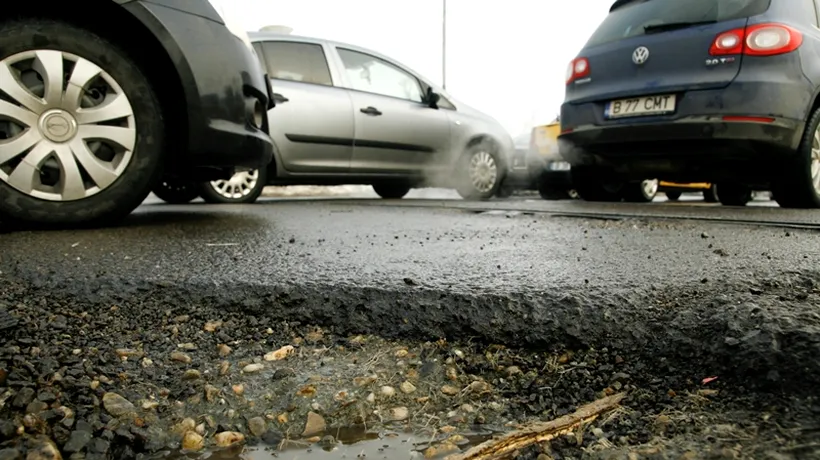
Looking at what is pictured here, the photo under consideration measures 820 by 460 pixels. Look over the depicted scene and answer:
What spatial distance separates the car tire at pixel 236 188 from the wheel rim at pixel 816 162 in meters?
4.67

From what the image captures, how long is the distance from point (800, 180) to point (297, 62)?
15.0 feet

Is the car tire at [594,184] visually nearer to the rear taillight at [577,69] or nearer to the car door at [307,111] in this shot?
the rear taillight at [577,69]

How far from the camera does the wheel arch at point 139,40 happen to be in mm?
2770

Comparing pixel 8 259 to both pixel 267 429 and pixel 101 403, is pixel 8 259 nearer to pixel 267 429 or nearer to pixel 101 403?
pixel 101 403

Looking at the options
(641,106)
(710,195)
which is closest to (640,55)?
(641,106)

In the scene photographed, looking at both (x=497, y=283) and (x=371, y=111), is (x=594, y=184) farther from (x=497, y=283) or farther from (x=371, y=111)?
(x=497, y=283)

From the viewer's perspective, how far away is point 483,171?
25.1ft

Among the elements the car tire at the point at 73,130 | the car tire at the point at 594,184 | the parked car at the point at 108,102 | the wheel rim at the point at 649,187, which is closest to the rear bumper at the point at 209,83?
the parked car at the point at 108,102

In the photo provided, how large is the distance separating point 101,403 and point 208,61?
7.11 feet

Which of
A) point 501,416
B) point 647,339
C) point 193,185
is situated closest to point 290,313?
point 501,416

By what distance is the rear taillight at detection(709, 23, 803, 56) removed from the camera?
4379 mm

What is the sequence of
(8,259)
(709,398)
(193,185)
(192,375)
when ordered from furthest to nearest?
(193,185)
(8,259)
(192,375)
(709,398)

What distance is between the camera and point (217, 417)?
122 cm

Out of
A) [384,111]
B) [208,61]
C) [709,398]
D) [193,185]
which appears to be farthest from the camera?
[384,111]
